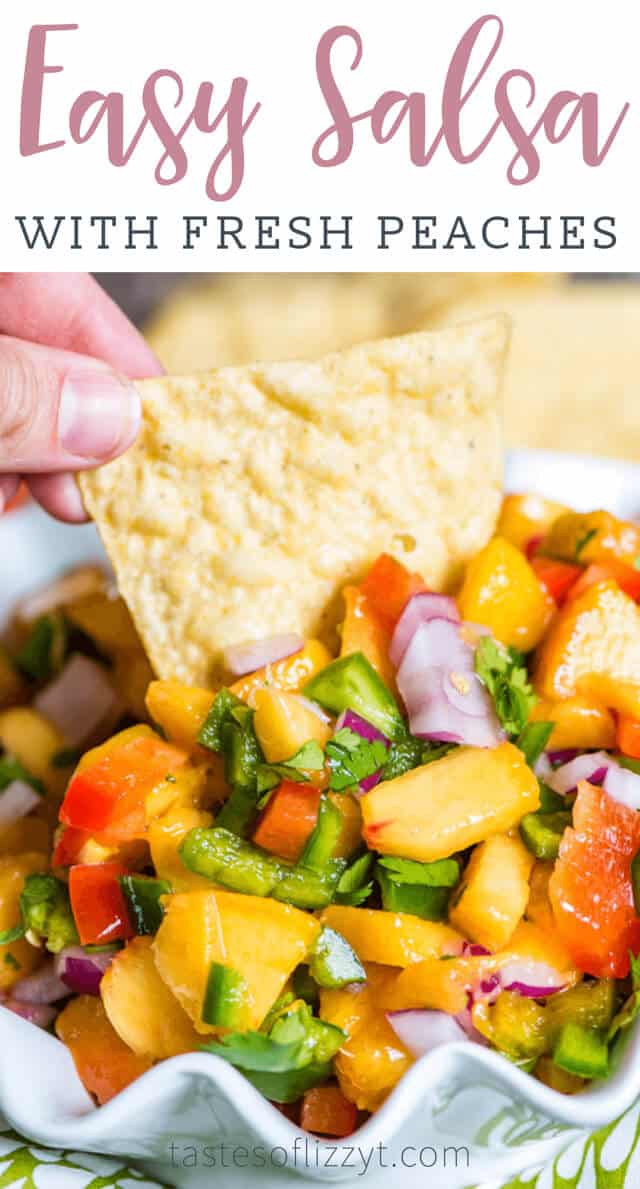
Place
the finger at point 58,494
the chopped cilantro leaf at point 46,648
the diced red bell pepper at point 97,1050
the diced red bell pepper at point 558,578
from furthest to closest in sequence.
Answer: the chopped cilantro leaf at point 46,648 < the finger at point 58,494 < the diced red bell pepper at point 558,578 < the diced red bell pepper at point 97,1050

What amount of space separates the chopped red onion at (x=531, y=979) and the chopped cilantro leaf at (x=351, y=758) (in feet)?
1.20

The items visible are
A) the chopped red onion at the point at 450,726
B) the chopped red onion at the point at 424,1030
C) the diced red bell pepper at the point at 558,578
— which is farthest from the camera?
the diced red bell pepper at the point at 558,578

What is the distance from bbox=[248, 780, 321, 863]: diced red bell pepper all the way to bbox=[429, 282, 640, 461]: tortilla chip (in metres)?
2.14

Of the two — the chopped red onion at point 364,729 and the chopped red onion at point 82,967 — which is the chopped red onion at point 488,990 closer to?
the chopped red onion at point 364,729

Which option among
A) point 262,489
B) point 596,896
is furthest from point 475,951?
point 262,489

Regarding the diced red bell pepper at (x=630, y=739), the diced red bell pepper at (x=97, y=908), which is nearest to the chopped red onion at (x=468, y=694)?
the diced red bell pepper at (x=630, y=739)

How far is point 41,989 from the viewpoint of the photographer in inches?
82.6

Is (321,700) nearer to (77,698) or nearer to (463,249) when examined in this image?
(77,698)

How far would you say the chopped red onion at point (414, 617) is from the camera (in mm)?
2158

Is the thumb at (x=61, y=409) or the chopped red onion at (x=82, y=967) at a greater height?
the thumb at (x=61, y=409)

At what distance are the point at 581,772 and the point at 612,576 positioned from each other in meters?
0.49

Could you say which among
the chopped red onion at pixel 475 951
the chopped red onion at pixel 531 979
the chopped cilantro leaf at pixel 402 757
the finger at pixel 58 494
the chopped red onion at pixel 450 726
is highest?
the finger at pixel 58 494

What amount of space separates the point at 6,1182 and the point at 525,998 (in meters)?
0.86

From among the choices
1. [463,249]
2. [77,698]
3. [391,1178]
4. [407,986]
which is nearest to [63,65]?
[463,249]
